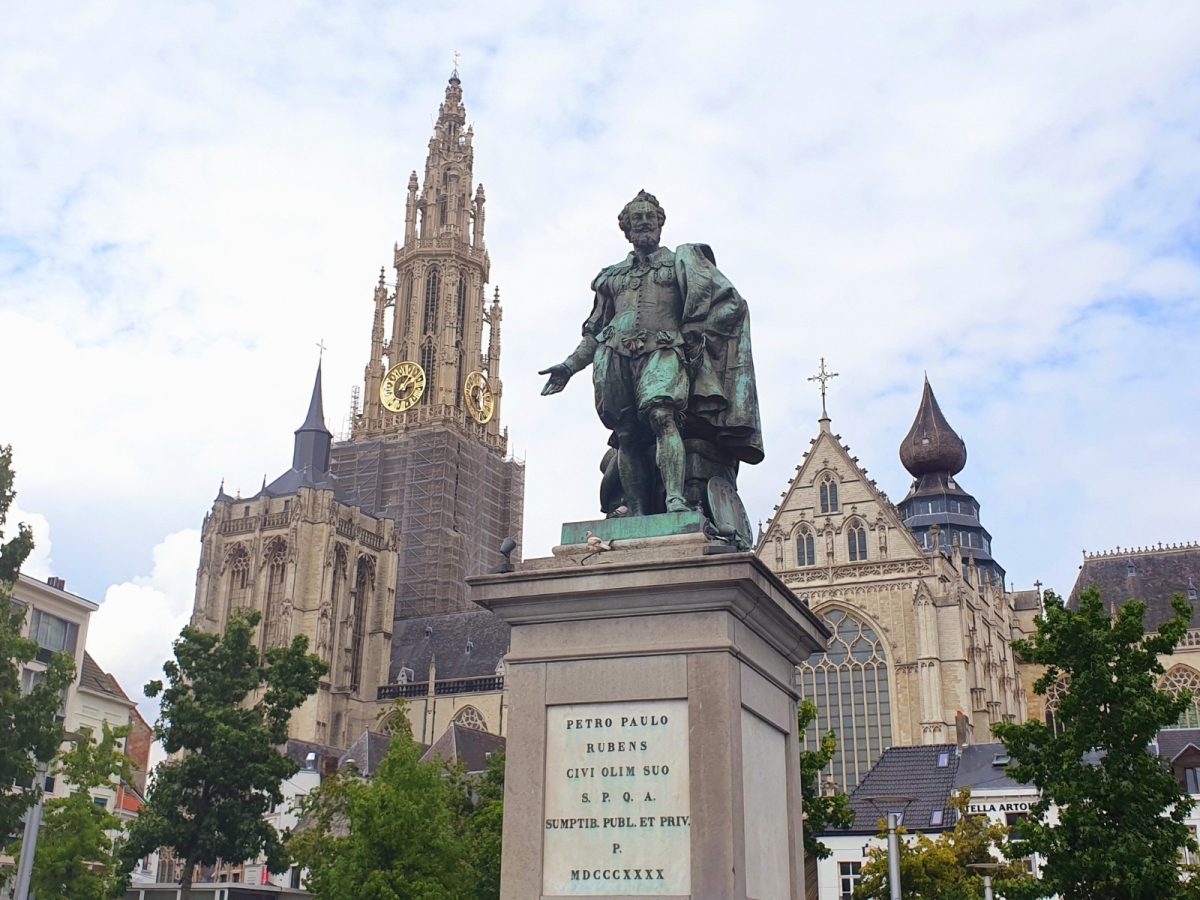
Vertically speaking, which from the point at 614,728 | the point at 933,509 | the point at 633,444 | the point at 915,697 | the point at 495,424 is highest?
the point at 495,424

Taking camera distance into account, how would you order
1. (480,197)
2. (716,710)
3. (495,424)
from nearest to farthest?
1. (716,710)
2. (495,424)
3. (480,197)

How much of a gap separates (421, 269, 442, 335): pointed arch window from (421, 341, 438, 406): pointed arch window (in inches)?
45.2

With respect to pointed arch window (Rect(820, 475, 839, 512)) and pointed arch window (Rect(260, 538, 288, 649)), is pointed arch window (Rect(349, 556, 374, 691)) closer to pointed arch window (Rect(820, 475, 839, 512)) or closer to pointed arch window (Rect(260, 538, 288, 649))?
pointed arch window (Rect(260, 538, 288, 649))

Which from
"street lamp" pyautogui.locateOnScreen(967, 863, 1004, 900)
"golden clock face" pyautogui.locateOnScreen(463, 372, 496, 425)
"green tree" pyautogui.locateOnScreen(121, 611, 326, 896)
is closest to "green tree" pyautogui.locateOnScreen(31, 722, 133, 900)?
"green tree" pyautogui.locateOnScreen(121, 611, 326, 896)

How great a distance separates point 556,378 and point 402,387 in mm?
79075

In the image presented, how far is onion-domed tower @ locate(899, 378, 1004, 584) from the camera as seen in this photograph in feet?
203

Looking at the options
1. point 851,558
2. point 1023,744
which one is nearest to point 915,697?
point 851,558

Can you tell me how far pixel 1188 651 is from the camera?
57.8 m

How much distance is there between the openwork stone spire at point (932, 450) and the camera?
6319 cm

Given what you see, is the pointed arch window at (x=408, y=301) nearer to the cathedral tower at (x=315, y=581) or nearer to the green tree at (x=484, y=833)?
the cathedral tower at (x=315, y=581)

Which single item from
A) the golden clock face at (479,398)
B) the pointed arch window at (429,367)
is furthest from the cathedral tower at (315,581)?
the golden clock face at (479,398)

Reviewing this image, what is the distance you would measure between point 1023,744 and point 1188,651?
45848 mm

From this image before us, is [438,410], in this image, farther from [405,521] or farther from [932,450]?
[932,450]

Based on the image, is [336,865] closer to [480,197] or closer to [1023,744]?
[1023,744]
